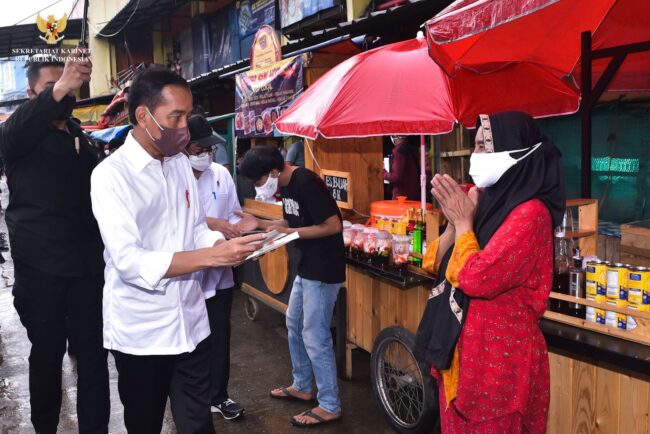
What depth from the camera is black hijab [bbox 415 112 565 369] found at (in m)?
2.39

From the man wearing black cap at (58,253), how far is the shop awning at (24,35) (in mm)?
23449

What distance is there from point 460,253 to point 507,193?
0.32 metres

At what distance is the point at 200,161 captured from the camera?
4.39 meters

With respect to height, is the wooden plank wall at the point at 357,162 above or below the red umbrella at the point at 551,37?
below

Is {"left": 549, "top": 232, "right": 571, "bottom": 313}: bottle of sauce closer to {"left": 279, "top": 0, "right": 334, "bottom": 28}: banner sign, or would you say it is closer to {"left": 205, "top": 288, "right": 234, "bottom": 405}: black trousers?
{"left": 205, "top": 288, "right": 234, "bottom": 405}: black trousers

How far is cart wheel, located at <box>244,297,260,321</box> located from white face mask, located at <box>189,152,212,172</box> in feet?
9.70

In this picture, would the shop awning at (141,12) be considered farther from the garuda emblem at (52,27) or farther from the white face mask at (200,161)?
the white face mask at (200,161)

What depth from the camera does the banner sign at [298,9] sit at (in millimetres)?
10438

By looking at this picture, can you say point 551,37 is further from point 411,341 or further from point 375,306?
point 411,341

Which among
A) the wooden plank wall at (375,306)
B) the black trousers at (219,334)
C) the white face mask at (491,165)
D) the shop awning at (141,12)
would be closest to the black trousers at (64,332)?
the black trousers at (219,334)

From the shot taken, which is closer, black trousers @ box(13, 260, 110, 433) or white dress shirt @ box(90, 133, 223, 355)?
white dress shirt @ box(90, 133, 223, 355)

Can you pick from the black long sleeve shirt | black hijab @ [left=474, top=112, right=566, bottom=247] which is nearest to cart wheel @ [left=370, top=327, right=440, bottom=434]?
black hijab @ [left=474, top=112, right=566, bottom=247]

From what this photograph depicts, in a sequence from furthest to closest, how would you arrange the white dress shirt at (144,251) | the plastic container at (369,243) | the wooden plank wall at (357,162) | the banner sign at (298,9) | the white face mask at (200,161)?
1. the banner sign at (298,9)
2. the wooden plank wall at (357,162)
3. the plastic container at (369,243)
4. the white face mask at (200,161)
5. the white dress shirt at (144,251)

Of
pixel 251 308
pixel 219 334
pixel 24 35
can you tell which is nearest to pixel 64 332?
pixel 219 334
